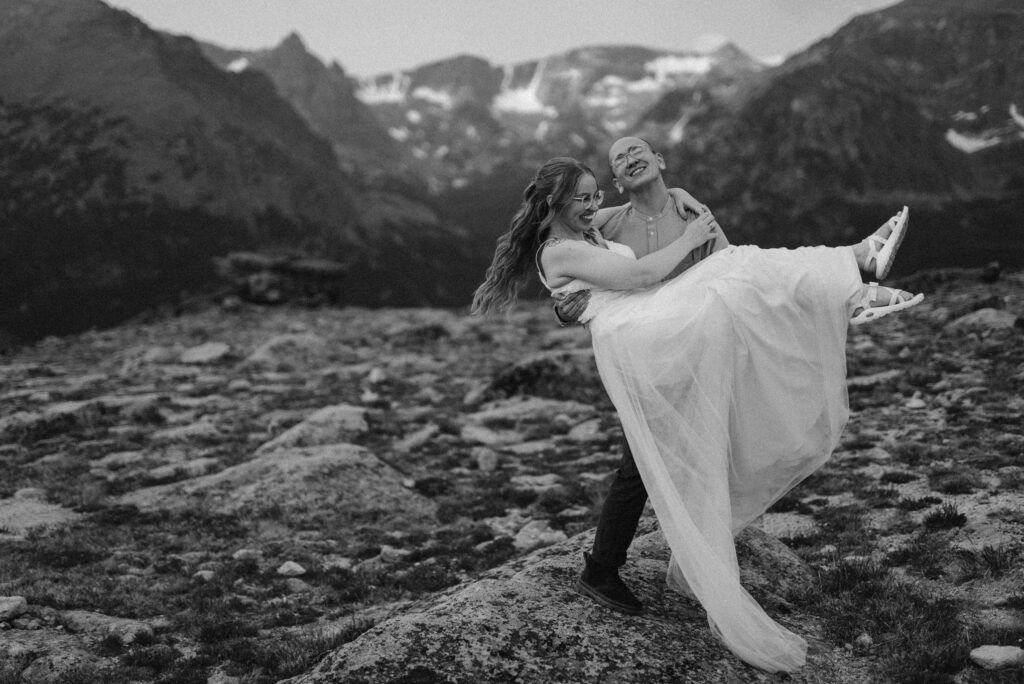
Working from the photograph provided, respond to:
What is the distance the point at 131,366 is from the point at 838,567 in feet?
81.4

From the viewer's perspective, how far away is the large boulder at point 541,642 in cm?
523

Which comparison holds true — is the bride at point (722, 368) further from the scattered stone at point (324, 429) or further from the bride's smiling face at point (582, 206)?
the scattered stone at point (324, 429)

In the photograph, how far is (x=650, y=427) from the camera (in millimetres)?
5801

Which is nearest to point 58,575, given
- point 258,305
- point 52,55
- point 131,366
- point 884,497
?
point 884,497

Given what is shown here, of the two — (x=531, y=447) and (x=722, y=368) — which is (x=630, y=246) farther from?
(x=531, y=447)

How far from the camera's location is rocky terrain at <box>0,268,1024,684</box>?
576 centimetres

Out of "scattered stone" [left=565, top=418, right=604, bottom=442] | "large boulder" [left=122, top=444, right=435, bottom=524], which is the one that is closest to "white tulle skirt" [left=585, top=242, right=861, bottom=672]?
"large boulder" [left=122, top=444, right=435, bottom=524]

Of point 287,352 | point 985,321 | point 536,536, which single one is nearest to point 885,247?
point 536,536

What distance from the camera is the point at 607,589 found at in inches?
238

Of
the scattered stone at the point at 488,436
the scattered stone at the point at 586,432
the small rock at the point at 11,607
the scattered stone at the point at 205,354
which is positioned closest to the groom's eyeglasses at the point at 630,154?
the small rock at the point at 11,607

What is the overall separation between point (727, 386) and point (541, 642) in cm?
228

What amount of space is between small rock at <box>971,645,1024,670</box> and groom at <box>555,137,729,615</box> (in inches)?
95.9

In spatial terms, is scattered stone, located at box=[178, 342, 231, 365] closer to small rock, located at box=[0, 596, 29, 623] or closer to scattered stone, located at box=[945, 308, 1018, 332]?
small rock, located at box=[0, 596, 29, 623]

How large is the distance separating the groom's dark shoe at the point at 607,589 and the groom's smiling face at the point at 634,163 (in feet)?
9.98
